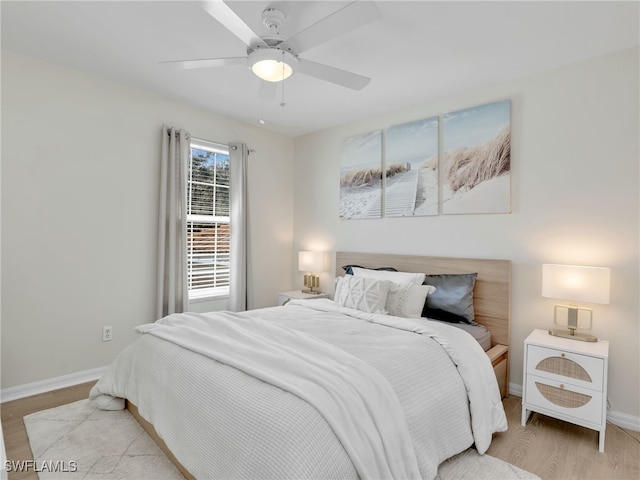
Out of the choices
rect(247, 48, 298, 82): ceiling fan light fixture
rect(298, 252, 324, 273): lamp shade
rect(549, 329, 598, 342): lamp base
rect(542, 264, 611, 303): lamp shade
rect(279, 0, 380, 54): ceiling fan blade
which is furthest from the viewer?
rect(298, 252, 324, 273): lamp shade

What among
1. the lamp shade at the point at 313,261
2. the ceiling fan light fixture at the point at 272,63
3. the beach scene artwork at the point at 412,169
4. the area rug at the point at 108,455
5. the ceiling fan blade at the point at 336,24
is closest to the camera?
the ceiling fan blade at the point at 336,24

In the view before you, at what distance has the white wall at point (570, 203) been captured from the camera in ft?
7.95

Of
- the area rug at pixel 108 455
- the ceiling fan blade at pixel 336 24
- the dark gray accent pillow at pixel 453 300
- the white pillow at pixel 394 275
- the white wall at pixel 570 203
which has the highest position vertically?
the ceiling fan blade at pixel 336 24

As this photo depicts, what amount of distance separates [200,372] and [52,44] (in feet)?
8.58

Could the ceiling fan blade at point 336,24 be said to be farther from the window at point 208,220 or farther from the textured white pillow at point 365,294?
the window at point 208,220

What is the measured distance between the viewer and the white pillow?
3.09 metres

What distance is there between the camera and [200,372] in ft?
5.80

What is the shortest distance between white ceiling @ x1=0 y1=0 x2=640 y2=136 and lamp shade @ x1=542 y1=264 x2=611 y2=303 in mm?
1553

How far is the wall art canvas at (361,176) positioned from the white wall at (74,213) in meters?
1.67

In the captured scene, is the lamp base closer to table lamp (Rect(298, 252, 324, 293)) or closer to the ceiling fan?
the ceiling fan

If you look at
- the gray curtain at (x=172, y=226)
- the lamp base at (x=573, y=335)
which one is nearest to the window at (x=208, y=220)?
the gray curtain at (x=172, y=226)

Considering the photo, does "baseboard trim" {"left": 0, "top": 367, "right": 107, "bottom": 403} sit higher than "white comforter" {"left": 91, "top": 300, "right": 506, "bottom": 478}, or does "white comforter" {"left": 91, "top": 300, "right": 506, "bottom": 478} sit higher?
"white comforter" {"left": 91, "top": 300, "right": 506, "bottom": 478}

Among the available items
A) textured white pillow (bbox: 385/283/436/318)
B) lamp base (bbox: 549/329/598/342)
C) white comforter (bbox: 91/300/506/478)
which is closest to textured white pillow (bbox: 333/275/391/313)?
textured white pillow (bbox: 385/283/436/318)

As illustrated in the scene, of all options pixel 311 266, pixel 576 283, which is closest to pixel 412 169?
pixel 311 266
